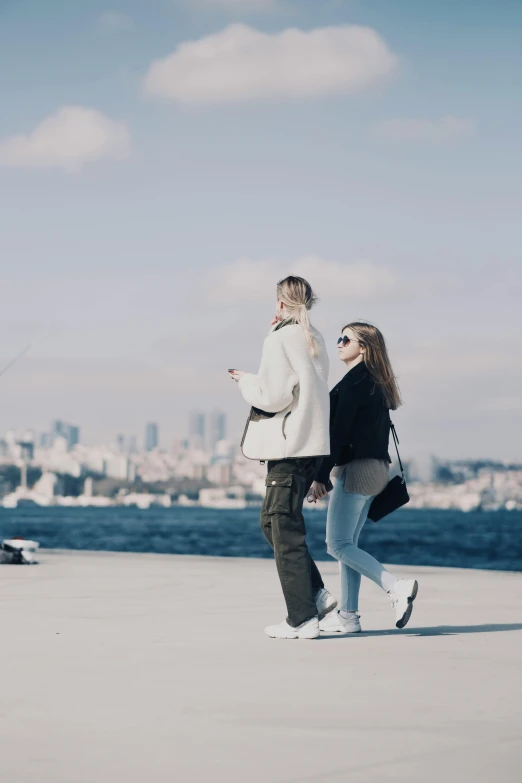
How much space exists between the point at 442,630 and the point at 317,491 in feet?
3.94

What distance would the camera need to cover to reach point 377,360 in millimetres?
6652

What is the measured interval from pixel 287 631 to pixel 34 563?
582 centimetres

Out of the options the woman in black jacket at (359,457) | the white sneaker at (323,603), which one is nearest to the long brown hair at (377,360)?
the woman in black jacket at (359,457)

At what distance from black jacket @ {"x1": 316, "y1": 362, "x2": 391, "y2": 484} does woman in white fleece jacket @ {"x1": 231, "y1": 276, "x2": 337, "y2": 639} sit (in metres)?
0.21

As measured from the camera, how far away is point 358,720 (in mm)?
4035

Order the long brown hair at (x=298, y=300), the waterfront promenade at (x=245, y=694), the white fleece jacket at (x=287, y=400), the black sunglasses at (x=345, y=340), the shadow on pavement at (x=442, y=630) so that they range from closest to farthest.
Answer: the waterfront promenade at (x=245, y=694), the white fleece jacket at (x=287, y=400), the long brown hair at (x=298, y=300), the shadow on pavement at (x=442, y=630), the black sunglasses at (x=345, y=340)

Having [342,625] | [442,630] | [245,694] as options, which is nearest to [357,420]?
[342,625]

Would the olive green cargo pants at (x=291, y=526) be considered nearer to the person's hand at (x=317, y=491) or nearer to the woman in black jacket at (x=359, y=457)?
the person's hand at (x=317, y=491)

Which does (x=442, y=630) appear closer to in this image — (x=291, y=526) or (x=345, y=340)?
(x=291, y=526)

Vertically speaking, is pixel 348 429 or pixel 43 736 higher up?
pixel 348 429

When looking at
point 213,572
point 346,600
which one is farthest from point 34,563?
point 346,600

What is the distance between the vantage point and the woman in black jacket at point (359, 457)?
255 inches

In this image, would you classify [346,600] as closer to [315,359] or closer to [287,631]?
[287,631]

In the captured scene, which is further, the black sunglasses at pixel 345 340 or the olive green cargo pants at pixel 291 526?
the black sunglasses at pixel 345 340
